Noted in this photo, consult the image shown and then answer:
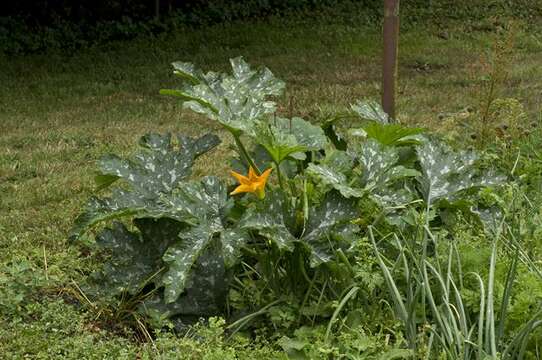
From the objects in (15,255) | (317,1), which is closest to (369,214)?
(15,255)

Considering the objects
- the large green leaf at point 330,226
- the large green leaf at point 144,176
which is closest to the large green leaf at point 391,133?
the large green leaf at point 330,226

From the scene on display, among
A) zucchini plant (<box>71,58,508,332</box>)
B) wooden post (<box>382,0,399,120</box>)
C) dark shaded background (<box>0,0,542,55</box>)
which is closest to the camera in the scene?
zucchini plant (<box>71,58,508,332</box>)

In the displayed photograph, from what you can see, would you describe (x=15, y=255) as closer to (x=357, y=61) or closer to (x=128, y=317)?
(x=128, y=317)

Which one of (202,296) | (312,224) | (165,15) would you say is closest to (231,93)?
(312,224)

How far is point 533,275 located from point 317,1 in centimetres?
978

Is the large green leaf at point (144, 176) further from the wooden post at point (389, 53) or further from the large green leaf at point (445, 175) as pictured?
the wooden post at point (389, 53)

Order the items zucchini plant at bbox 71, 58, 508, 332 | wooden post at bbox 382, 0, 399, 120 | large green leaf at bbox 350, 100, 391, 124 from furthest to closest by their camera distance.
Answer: wooden post at bbox 382, 0, 399, 120
large green leaf at bbox 350, 100, 391, 124
zucchini plant at bbox 71, 58, 508, 332

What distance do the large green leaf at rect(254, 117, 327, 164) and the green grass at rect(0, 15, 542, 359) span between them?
788 millimetres

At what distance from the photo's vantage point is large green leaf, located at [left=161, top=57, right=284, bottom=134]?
11.9ft

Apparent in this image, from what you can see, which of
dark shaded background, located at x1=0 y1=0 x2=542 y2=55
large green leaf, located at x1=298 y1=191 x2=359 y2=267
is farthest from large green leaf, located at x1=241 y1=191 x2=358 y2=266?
dark shaded background, located at x1=0 y1=0 x2=542 y2=55

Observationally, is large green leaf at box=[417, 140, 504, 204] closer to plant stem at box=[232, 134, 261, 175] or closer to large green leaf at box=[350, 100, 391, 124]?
large green leaf at box=[350, 100, 391, 124]

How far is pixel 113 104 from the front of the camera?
818cm

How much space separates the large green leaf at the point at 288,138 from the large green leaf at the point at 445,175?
1.43 feet

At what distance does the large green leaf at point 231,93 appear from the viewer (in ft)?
11.9
